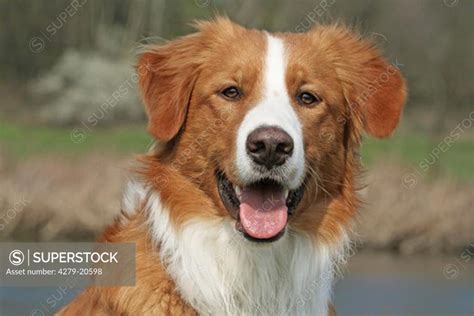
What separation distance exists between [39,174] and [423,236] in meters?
5.98

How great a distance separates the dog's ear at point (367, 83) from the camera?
5762 mm

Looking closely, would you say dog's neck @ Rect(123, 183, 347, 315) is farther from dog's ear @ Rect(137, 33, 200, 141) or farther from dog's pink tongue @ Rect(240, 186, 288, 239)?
dog's ear @ Rect(137, 33, 200, 141)

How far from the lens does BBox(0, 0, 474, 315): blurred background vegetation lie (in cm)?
1336

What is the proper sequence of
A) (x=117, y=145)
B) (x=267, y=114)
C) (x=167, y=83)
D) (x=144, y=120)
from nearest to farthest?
(x=267, y=114) → (x=167, y=83) → (x=144, y=120) → (x=117, y=145)

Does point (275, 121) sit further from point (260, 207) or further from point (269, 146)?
point (260, 207)

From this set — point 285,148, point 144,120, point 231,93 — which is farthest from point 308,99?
point 144,120

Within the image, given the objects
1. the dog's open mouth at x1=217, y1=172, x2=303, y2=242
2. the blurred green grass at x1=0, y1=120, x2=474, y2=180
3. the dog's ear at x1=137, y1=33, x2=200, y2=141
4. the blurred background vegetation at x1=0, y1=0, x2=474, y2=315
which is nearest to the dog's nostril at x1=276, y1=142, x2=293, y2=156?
the dog's open mouth at x1=217, y1=172, x2=303, y2=242

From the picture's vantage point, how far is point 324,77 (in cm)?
566

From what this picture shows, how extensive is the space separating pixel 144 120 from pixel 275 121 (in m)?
7.67

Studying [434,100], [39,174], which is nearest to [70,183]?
[39,174]

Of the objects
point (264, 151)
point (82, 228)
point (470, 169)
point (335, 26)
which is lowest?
point (82, 228)

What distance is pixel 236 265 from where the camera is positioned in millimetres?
5469

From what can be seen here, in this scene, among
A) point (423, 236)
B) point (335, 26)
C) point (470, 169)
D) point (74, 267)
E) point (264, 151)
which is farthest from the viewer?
point (470, 169)

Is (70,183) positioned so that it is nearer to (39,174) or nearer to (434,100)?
(39,174)
